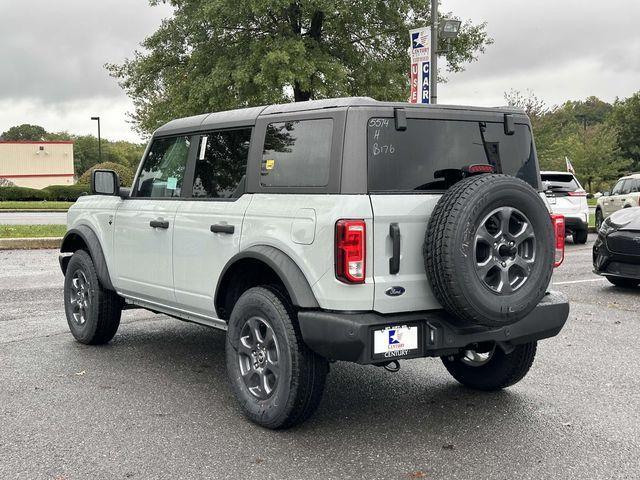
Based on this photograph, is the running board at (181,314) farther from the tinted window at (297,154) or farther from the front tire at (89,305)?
the tinted window at (297,154)

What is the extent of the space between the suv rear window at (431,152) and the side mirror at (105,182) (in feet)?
8.88

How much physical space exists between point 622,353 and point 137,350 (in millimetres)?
4183

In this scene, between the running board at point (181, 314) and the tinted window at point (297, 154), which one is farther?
the running board at point (181, 314)

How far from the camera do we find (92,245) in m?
6.16

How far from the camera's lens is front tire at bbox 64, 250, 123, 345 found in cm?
613

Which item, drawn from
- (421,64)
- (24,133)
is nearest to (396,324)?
(421,64)

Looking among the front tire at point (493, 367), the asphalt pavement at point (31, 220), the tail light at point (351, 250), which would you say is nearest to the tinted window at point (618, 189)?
the asphalt pavement at point (31, 220)

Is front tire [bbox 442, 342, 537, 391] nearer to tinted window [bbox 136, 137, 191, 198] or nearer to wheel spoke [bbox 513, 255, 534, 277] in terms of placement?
wheel spoke [bbox 513, 255, 534, 277]

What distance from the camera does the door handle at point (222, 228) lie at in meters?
4.53

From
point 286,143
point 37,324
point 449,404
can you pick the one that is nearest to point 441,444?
point 449,404

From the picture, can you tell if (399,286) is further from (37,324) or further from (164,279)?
(37,324)

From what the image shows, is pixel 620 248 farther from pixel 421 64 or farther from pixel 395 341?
pixel 421 64

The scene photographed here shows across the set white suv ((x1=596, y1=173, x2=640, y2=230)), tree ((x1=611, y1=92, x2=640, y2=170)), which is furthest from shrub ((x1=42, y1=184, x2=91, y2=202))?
tree ((x1=611, y1=92, x2=640, y2=170))

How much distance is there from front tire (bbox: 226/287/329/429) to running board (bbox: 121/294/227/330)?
1.32 feet
